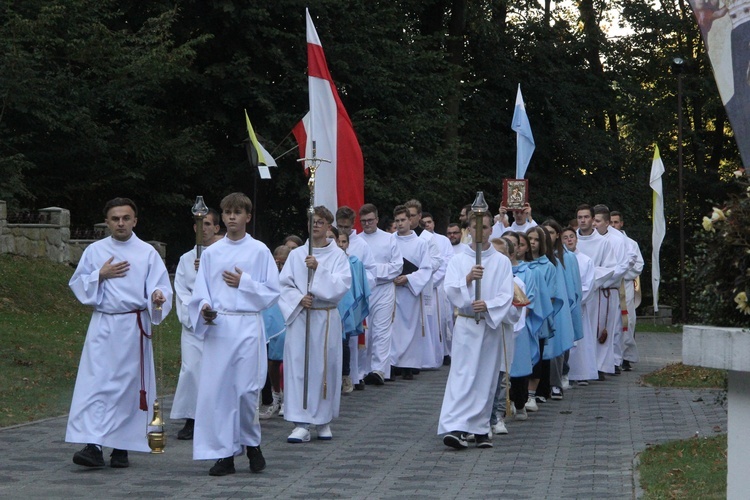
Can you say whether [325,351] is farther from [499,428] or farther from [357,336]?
[357,336]

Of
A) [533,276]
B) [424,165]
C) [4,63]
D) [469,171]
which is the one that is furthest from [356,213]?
[469,171]

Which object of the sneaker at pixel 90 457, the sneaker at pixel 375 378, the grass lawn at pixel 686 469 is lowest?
the sneaker at pixel 375 378

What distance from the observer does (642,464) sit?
9383 mm

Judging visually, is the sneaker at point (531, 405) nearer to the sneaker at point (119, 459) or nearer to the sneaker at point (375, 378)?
the sneaker at point (375, 378)

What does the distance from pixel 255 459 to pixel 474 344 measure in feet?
7.16

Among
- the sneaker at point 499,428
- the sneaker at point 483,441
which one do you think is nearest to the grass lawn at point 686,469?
the sneaker at point 483,441

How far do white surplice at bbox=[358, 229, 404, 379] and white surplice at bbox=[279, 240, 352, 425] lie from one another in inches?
190

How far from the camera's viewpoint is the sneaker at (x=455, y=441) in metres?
10.4

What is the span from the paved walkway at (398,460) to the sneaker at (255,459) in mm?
78

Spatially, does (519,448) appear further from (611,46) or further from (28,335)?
(611,46)

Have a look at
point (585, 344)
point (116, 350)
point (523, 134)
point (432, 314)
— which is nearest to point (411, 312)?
point (432, 314)

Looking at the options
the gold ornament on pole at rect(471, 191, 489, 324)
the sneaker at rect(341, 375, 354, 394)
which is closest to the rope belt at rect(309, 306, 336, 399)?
the gold ornament on pole at rect(471, 191, 489, 324)

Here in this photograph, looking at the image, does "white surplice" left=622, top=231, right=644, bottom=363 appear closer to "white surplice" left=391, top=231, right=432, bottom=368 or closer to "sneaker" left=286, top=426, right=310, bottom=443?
"white surplice" left=391, top=231, right=432, bottom=368

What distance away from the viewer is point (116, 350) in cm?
961
